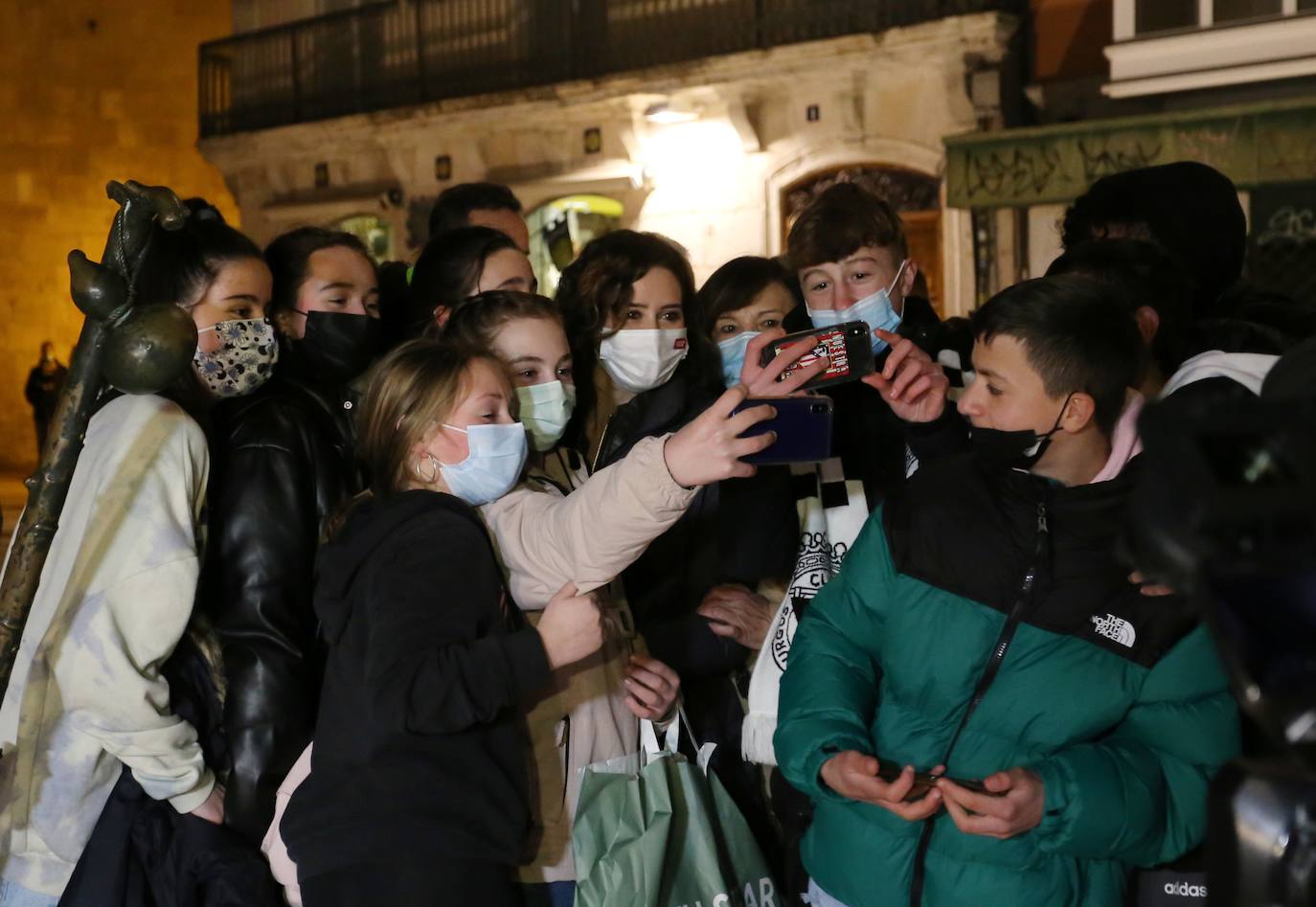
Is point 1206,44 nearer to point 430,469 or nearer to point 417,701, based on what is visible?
point 430,469

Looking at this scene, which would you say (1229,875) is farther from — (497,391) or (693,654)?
(693,654)

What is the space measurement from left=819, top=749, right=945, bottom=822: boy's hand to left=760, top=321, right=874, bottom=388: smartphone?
2.45 ft

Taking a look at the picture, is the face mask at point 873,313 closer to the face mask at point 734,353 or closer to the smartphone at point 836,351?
the face mask at point 734,353

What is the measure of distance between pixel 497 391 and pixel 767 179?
13384 millimetres

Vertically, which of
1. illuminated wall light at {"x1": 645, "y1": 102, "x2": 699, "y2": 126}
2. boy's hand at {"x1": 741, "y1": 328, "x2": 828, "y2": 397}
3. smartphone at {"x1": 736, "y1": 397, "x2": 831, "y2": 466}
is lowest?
smartphone at {"x1": 736, "y1": 397, "x2": 831, "y2": 466}

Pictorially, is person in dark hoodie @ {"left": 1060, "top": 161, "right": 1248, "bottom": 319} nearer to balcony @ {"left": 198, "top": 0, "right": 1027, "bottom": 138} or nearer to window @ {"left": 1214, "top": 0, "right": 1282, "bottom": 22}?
window @ {"left": 1214, "top": 0, "right": 1282, "bottom": 22}

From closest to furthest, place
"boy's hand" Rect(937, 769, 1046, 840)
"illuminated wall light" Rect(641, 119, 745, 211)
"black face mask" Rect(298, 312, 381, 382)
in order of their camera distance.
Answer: "boy's hand" Rect(937, 769, 1046, 840) < "black face mask" Rect(298, 312, 381, 382) < "illuminated wall light" Rect(641, 119, 745, 211)

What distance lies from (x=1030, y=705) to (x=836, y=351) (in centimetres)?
80

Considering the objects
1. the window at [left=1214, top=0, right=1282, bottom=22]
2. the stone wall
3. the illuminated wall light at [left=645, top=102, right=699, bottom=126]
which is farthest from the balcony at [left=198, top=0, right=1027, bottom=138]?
the stone wall

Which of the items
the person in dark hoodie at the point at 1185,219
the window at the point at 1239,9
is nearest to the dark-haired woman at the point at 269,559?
the person in dark hoodie at the point at 1185,219

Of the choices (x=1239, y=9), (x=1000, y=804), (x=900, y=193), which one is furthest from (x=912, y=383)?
(x=900, y=193)

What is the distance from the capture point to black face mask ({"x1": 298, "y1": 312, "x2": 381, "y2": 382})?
3.40 metres

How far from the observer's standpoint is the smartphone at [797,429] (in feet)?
8.00

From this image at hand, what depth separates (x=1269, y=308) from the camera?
3426mm
